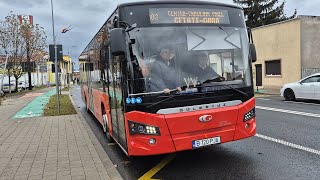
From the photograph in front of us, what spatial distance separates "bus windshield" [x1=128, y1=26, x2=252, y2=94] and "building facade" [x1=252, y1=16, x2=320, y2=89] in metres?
22.3

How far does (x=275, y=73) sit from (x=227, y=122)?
25.0 metres

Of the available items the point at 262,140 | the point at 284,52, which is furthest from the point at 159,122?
the point at 284,52

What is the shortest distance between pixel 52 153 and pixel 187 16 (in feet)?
13.4

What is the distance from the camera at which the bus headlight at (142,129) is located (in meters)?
5.88

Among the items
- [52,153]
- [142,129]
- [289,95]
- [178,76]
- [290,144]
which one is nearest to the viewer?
[142,129]

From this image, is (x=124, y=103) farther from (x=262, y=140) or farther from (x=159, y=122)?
(x=262, y=140)

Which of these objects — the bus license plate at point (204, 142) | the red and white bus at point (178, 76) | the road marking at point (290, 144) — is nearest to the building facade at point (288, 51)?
the road marking at point (290, 144)

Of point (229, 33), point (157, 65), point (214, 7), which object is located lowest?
point (157, 65)

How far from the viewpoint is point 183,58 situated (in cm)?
611

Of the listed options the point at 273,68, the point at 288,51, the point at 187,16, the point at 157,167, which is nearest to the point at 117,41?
the point at 187,16

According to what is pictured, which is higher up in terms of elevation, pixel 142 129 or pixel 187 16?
pixel 187 16

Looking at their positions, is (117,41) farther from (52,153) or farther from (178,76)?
(52,153)

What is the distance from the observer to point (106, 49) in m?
8.23

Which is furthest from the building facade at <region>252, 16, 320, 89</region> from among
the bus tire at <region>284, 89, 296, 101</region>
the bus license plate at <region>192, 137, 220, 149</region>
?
the bus license plate at <region>192, 137, 220, 149</region>
